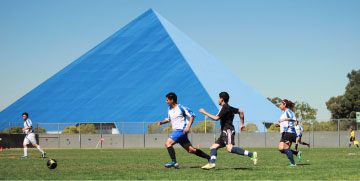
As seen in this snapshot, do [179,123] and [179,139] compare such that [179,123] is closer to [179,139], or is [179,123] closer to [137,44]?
[179,139]

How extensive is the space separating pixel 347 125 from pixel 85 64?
5363cm

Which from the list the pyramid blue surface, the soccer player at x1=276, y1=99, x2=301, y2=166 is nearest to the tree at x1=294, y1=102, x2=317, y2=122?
the pyramid blue surface

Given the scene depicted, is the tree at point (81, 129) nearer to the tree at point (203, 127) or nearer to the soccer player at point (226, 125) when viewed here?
the tree at point (203, 127)

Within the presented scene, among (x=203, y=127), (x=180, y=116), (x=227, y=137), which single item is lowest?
(x=203, y=127)

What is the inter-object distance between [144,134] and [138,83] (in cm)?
3048

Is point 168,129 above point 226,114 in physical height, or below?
below

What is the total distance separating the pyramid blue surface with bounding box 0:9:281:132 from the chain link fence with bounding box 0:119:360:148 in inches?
744

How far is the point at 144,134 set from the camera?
5381cm

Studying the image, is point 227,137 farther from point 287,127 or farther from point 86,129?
point 86,129

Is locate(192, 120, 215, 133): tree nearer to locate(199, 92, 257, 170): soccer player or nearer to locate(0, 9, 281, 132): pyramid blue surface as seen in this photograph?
locate(0, 9, 281, 132): pyramid blue surface

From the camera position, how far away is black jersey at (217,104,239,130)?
44.2 ft

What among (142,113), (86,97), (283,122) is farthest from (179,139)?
(86,97)

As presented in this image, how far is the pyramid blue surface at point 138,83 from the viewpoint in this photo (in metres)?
78.3

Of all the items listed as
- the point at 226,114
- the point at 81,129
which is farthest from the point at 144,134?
the point at 226,114
